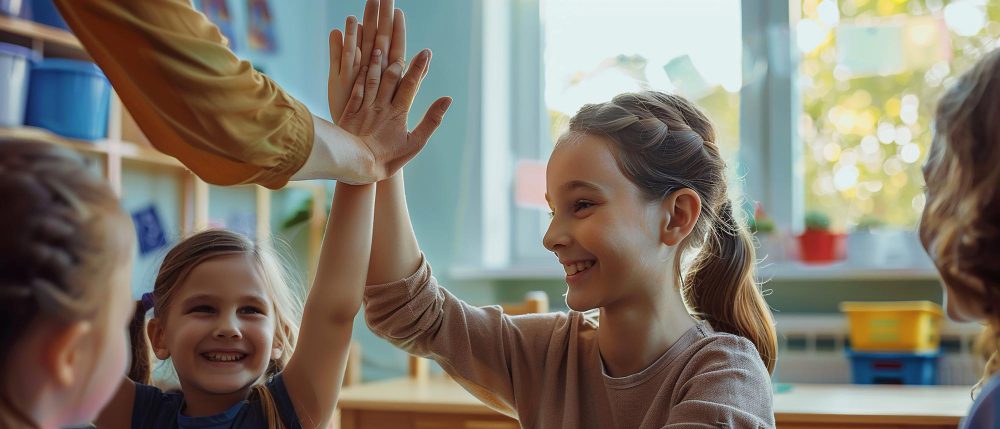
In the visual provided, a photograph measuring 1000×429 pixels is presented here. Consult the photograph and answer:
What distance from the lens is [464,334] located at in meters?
1.35

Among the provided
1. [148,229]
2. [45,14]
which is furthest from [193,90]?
[148,229]

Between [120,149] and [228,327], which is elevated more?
[120,149]

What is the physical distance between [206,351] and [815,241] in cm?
226

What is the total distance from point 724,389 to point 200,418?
0.61 metres

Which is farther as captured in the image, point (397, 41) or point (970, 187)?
point (397, 41)

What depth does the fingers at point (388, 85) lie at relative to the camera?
120 centimetres

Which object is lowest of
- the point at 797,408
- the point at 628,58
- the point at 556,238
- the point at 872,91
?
the point at 797,408

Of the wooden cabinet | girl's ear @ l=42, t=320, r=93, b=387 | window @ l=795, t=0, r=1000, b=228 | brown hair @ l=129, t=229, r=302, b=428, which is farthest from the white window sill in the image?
girl's ear @ l=42, t=320, r=93, b=387

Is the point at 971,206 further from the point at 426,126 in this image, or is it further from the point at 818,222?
the point at 818,222

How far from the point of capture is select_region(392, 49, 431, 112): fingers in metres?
1.21

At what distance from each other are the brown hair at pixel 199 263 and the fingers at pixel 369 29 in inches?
11.8

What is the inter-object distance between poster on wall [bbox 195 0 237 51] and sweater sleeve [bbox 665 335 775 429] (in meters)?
2.22

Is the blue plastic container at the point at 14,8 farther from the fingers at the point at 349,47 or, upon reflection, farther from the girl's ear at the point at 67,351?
the girl's ear at the point at 67,351

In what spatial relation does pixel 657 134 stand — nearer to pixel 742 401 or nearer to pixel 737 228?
pixel 737 228
